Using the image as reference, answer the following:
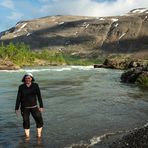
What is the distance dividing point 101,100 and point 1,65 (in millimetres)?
84472

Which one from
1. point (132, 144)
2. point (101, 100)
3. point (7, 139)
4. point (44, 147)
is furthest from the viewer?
point (101, 100)

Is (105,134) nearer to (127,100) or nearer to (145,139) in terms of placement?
(145,139)

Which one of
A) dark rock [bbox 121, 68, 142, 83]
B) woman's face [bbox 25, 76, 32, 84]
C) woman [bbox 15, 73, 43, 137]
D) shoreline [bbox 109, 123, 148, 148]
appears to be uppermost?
woman's face [bbox 25, 76, 32, 84]

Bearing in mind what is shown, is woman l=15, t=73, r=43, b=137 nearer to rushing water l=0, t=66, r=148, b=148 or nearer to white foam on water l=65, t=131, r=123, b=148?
rushing water l=0, t=66, r=148, b=148

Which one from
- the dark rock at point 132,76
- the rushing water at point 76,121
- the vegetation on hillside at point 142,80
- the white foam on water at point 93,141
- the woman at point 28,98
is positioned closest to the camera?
the white foam on water at point 93,141

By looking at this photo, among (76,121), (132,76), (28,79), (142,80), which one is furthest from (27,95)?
(132,76)

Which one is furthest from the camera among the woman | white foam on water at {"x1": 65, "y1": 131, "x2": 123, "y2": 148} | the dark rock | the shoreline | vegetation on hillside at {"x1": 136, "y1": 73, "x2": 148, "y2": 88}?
the dark rock

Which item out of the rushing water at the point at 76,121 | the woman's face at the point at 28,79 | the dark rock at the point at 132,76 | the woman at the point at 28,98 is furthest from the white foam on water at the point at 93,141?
the dark rock at the point at 132,76

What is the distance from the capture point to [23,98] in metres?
17.4

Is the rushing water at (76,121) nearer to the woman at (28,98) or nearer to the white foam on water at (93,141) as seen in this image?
the white foam on water at (93,141)

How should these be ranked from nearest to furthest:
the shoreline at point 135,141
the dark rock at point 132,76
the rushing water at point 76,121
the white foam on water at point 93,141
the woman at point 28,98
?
the shoreline at point 135,141 → the white foam on water at point 93,141 → the woman at point 28,98 → the rushing water at point 76,121 → the dark rock at point 132,76

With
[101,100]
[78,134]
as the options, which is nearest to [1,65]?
[101,100]

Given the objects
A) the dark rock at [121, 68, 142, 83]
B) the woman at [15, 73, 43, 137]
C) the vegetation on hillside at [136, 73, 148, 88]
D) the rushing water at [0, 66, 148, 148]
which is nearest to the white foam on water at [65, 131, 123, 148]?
the rushing water at [0, 66, 148, 148]

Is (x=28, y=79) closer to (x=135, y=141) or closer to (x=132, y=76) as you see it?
(x=135, y=141)
